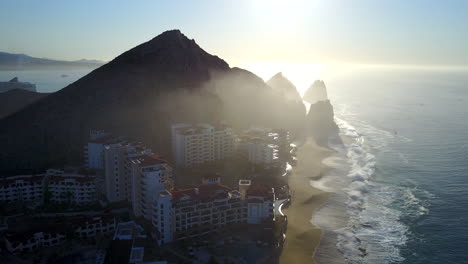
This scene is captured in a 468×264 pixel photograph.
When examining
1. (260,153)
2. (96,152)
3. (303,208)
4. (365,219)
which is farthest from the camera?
(260,153)

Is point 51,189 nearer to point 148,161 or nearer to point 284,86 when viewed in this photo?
point 148,161

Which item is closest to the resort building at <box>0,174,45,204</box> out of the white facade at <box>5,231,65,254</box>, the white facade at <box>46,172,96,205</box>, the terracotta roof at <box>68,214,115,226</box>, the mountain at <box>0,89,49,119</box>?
the white facade at <box>46,172,96,205</box>

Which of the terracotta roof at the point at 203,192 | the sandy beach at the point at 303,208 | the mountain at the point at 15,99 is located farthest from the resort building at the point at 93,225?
the mountain at the point at 15,99

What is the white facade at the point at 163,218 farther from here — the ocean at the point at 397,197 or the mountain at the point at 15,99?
the mountain at the point at 15,99

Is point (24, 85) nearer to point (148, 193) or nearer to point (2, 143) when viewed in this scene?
point (2, 143)

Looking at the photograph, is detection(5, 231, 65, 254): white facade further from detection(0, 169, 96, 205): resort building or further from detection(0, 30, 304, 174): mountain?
detection(0, 30, 304, 174): mountain

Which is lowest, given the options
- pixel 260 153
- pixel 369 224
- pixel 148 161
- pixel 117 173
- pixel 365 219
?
pixel 369 224

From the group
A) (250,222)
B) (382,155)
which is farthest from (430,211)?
(382,155)

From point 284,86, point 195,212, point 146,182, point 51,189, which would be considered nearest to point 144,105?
point 51,189
